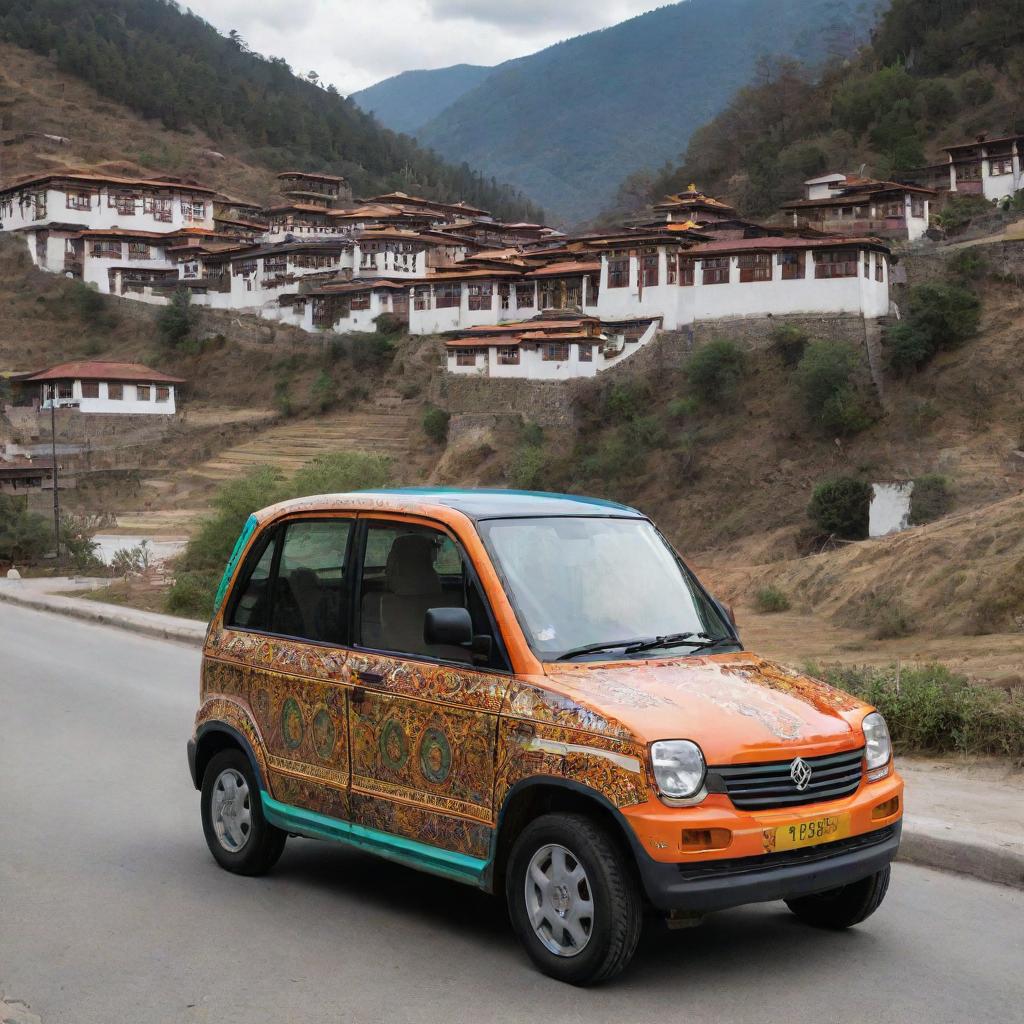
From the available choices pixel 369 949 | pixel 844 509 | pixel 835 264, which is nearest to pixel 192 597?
pixel 369 949

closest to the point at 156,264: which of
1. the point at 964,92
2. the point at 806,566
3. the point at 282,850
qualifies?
the point at 964,92

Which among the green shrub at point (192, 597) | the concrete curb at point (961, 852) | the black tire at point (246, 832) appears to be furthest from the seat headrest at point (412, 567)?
the green shrub at point (192, 597)

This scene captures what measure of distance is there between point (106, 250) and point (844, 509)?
6956cm

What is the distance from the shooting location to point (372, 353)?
75.6m

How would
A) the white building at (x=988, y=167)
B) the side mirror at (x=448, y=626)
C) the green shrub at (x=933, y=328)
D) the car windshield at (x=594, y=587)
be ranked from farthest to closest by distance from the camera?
the white building at (x=988, y=167) < the green shrub at (x=933, y=328) < the car windshield at (x=594, y=587) < the side mirror at (x=448, y=626)

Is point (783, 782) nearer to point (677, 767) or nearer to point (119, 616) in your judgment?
point (677, 767)

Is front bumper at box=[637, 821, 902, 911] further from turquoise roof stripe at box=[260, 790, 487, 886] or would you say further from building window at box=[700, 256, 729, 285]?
building window at box=[700, 256, 729, 285]

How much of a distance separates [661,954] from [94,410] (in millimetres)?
73275

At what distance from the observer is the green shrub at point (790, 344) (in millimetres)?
56531

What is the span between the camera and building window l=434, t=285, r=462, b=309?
72.9 m

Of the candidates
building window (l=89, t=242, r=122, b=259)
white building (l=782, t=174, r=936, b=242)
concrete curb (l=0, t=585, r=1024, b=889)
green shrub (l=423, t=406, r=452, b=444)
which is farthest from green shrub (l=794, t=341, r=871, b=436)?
building window (l=89, t=242, r=122, b=259)

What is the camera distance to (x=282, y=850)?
7348mm

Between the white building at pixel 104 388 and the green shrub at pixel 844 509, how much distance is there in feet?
147

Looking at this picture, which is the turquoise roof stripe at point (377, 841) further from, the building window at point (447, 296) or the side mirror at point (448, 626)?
the building window at point (447, 296)
